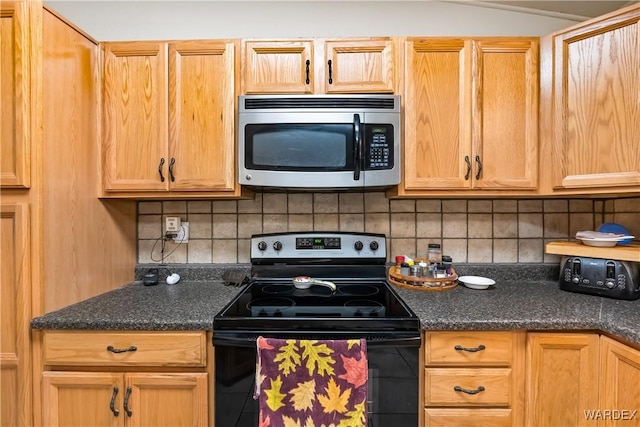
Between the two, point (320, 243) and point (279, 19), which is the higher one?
point (279, 19)

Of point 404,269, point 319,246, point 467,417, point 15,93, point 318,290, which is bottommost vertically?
point 467,417

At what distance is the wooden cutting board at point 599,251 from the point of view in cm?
137

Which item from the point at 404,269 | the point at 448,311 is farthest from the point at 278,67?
the point at 448,311

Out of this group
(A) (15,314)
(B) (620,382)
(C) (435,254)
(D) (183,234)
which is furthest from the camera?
(D) (183,234)

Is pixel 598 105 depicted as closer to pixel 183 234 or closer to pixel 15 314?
pixel 183 234

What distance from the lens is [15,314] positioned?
47.3 inches

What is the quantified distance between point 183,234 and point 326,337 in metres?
1.12

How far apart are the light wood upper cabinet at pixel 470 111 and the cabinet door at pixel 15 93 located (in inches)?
61.5

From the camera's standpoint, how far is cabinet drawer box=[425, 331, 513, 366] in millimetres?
1176

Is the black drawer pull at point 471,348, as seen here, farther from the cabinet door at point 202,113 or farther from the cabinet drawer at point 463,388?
the cabinet door at point 202,113

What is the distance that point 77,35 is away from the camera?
142 centimetres

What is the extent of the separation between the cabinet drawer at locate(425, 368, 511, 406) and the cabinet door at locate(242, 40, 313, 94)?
135 centimetres

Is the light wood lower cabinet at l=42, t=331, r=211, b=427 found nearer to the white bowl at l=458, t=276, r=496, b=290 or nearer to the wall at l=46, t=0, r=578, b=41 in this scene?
the white bowl at l=458, t=276, r=496, b=290

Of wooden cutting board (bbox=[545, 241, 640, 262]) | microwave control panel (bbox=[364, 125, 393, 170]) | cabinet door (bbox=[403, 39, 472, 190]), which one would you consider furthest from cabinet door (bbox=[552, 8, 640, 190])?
microwave control panel (bbox=[364, 125, 393, 170])
